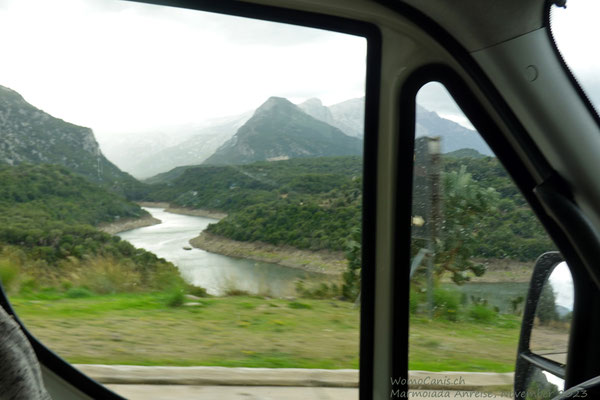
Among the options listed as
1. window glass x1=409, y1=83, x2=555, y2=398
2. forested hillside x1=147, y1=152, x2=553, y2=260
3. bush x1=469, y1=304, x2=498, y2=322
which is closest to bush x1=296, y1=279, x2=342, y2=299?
forested hillside x1=147, y1=152, x2=553, y2=260

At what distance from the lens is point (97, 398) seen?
76.6 inches

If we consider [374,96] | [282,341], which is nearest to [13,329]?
[282,341]

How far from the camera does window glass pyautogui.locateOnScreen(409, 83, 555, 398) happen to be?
1.87 m

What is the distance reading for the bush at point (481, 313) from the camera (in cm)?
196

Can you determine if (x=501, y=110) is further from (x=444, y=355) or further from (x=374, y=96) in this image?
(x=444, y=355)

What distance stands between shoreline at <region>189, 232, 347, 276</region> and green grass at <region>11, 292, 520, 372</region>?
14cm

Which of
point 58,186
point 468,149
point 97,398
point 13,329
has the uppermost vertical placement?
point 468,149

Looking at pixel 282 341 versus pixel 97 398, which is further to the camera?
pixel 282 341

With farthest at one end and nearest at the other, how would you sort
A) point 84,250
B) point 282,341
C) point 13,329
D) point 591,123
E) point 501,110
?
1. point 282,341
2. point 84,250
3. point 501,110
4. point 591,123
5. point 13,329

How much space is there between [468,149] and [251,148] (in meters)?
0.87

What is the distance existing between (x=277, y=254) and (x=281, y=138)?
1.63ft

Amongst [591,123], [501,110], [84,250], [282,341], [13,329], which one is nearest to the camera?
[13,329]

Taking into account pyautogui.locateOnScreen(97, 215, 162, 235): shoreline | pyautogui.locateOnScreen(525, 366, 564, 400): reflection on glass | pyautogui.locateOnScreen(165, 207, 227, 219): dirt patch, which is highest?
pyautogui.locateOnScreen(165, 207, 227, 219): dirt patch

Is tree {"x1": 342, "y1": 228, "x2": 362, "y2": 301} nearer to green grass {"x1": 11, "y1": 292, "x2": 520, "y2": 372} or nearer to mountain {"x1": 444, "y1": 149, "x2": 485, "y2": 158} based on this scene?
green grass {"x1": 11, "y1": 292, "x2": 520, "y2": 372}
